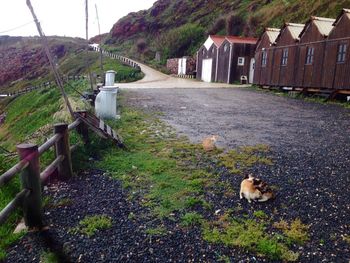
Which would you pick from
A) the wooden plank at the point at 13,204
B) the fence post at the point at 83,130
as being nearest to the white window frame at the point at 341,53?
the fence post at the point at 83,130

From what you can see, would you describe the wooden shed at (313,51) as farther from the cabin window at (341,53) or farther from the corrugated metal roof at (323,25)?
the cabin window at (341,53)

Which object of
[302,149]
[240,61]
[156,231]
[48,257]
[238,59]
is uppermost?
[238,59]

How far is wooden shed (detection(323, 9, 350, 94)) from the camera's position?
53.9ft

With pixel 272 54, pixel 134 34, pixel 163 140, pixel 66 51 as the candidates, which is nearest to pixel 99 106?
pixel 163 140

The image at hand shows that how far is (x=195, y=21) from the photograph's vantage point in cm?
6519

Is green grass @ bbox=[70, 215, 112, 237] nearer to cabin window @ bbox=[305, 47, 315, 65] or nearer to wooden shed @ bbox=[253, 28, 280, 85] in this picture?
cabin window @ bbox=[305, 47, 315, 65]

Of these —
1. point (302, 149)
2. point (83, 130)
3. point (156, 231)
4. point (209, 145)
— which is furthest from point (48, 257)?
point (302, 149)

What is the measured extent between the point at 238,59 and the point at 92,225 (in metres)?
30.6

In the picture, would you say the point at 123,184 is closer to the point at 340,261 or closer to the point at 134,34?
the point at 340,261

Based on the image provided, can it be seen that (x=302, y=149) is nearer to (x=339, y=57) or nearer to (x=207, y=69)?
(x=339, y=57)

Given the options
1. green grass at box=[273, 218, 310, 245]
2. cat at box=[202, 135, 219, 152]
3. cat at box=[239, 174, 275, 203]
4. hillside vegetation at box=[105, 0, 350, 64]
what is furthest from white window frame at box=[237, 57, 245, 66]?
green grass at box=[273, 218, 310, 245]

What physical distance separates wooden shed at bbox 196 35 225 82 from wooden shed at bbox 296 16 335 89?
1581 centimetres

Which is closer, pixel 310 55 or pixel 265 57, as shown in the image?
pixel 310 55

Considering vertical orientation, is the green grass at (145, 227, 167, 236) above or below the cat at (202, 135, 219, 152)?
below
